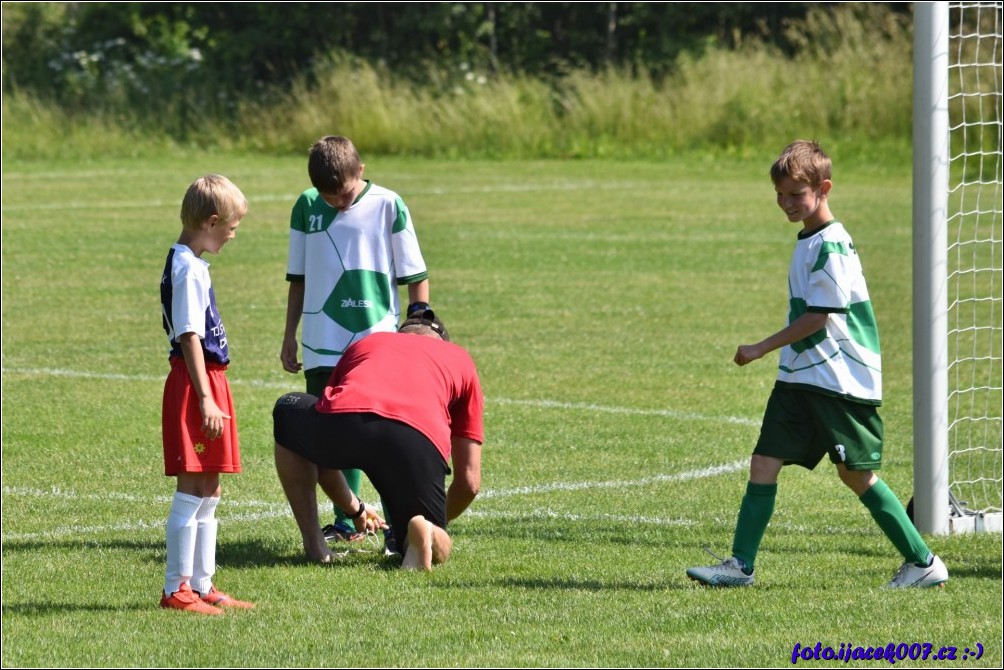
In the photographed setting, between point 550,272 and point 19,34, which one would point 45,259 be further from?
point 19,34

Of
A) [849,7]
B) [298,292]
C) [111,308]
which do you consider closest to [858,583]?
[298,292]

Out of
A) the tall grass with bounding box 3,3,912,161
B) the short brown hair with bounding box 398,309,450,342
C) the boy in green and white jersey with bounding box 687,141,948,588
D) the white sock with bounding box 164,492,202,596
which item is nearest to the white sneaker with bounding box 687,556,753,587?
the boy in green and white jersey with bounding box 687,141,948,588

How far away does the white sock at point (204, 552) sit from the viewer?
223 inches

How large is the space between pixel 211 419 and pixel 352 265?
1.41 m

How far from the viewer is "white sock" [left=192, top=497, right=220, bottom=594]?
567cm

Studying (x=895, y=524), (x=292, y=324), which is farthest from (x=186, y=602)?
(x=895, y=524)

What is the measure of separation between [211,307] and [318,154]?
1076 mm

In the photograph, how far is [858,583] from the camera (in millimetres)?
6035

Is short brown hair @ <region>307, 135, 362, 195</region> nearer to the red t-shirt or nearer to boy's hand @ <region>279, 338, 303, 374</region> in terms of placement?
the red t-shirt

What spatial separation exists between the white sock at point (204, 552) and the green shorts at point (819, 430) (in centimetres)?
203

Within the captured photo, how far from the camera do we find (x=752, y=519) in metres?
5.96

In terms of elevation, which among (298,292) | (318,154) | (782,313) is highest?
(318,154)

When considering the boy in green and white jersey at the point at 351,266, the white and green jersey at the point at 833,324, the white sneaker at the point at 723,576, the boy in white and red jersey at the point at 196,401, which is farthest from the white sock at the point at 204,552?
the white and green jersey at the point at 833,324

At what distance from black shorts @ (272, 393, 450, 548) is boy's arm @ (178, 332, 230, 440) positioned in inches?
24.8
